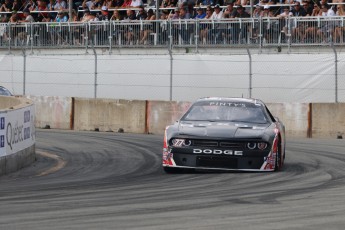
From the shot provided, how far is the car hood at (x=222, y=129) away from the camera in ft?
53.8

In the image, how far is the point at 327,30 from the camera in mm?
28500

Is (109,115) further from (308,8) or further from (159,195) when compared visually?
(159,195)

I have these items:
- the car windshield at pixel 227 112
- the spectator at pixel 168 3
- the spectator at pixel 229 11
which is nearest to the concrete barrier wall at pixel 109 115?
the spectator at pixel 229 11

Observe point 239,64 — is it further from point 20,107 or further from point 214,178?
point 214,178

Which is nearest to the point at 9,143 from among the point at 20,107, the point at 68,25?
the point at 20,107

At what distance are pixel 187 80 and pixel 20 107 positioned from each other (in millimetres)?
12589

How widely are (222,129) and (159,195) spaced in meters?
3.84

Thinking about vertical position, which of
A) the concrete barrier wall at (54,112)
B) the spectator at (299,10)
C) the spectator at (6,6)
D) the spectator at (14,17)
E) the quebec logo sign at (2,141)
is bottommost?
the concrete barrier wall at (54,112)

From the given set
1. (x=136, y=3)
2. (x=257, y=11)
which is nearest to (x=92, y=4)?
(x=136, y=3)

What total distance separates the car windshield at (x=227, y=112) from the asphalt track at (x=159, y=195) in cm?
101

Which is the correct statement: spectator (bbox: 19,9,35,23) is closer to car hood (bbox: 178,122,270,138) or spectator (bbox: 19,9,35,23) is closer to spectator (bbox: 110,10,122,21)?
spectator (bbox: 110,10,122,21)

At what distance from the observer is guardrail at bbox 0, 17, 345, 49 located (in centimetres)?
2880

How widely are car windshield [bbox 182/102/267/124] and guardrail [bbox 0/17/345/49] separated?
436 inches

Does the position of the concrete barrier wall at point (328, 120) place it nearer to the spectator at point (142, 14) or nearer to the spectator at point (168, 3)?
the spectator at point (142, 14)
